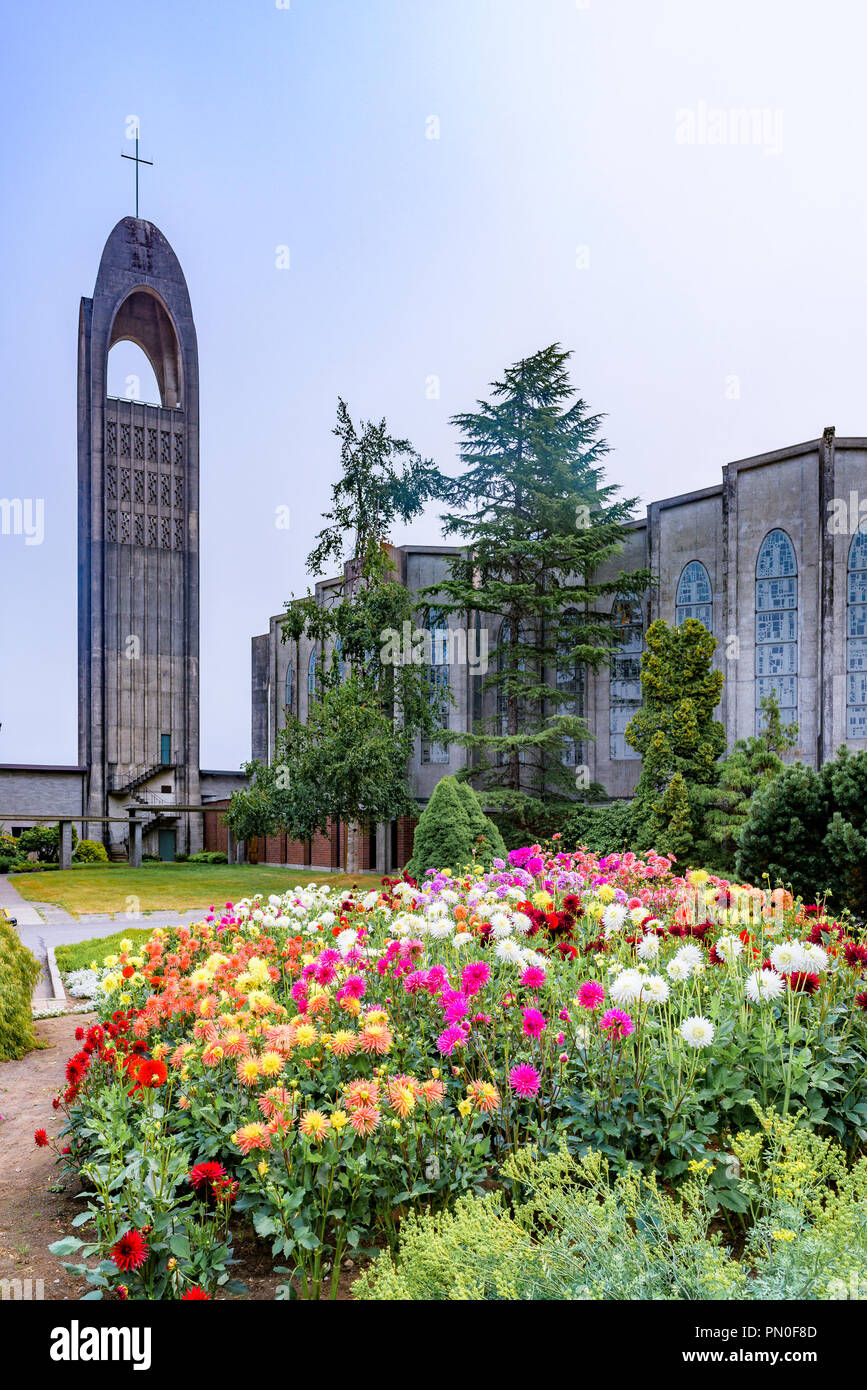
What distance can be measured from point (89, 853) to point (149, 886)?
1405 cm

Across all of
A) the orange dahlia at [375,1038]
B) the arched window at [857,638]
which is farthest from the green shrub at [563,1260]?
the arched window at [857,638]

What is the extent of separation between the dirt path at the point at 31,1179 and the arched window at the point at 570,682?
19147 millimetres

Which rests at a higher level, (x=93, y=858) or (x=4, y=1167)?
(x=4, y=1167)

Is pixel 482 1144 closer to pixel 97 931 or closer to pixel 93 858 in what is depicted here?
pixel 97 931

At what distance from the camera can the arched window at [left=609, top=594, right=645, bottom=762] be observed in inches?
971

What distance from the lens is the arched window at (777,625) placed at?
20.7m

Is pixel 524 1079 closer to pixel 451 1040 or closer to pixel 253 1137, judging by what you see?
pixel 451 1040

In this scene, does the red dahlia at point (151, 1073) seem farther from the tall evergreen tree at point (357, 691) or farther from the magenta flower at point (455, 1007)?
the tall evergreen tree at point (357, 691)

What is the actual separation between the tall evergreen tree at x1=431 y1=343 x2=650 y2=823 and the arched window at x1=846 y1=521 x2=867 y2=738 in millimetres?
5201

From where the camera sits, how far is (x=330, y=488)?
23.7 meters

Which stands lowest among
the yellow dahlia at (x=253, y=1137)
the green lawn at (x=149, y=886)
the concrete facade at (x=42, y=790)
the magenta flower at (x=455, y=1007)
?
the green lawn at (x=149, y=886)
